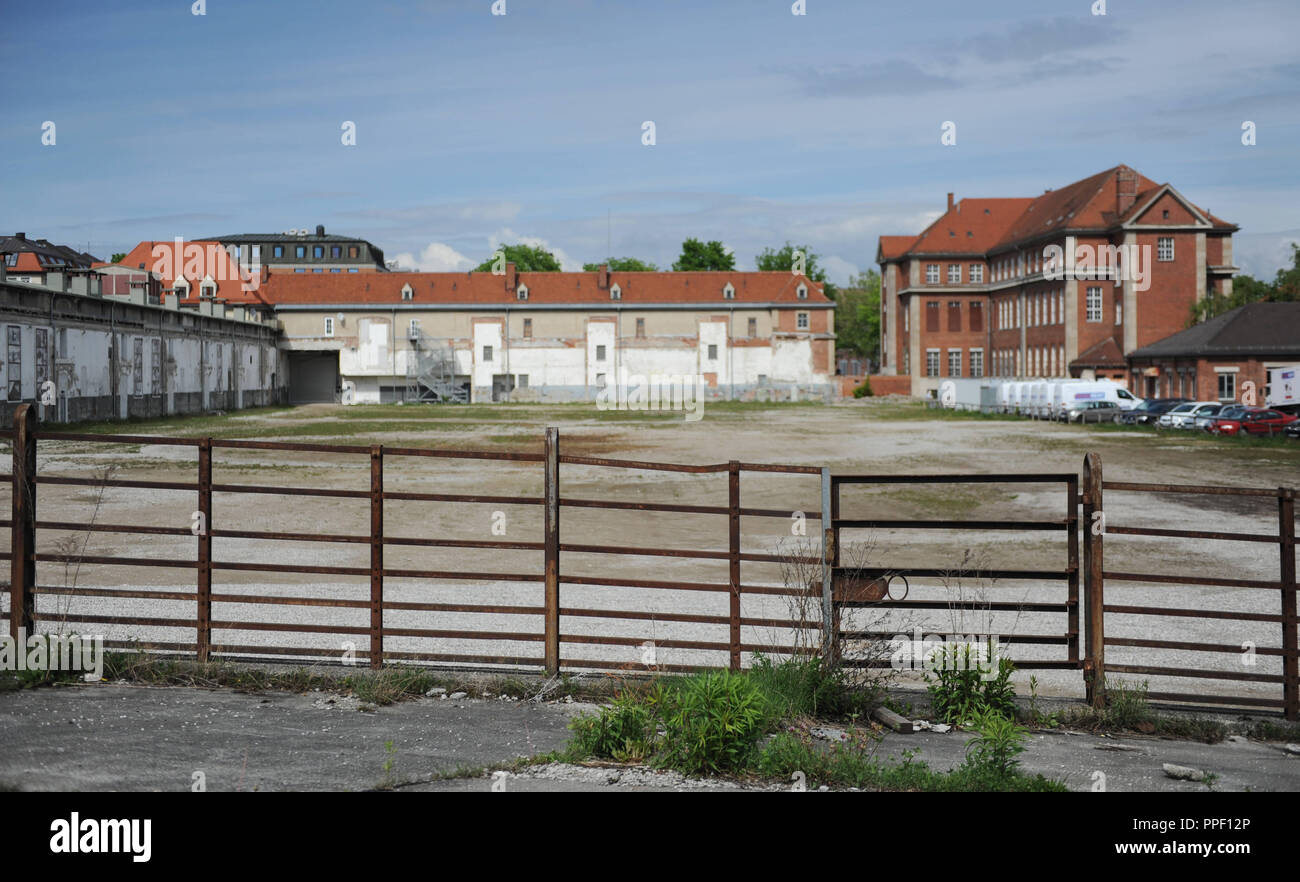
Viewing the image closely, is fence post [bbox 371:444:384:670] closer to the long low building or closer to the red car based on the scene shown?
the red car

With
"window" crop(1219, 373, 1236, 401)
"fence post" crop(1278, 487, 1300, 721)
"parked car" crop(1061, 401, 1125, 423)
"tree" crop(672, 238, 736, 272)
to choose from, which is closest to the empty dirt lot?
"fence post" crop(1278, 487, 1300, 721)

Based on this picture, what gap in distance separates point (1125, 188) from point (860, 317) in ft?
210

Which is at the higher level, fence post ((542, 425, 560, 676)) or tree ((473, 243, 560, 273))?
tree ((473, 243, 560, 273))

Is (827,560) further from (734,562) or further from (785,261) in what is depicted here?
(785,261)

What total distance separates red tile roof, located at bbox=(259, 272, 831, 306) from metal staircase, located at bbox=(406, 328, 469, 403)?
374 centimetres

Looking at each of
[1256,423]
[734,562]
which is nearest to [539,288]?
[1256,423]

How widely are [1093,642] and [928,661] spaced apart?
1860 mm

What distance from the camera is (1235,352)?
60156mm

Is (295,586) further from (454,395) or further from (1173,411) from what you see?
(454,395)

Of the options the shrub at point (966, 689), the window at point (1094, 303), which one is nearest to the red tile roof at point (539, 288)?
the window at point (1094, 303)

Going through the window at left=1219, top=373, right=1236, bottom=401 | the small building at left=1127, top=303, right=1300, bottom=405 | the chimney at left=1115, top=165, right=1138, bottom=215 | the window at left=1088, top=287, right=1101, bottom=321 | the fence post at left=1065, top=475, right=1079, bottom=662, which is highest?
the chimney at left=1115, top=165, right=1138, bottom=215

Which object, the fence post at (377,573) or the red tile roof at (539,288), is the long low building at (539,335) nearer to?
the red tile roof at (539,288)

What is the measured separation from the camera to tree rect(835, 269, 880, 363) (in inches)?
5782

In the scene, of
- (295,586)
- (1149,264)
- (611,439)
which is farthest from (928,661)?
(1149,264)
